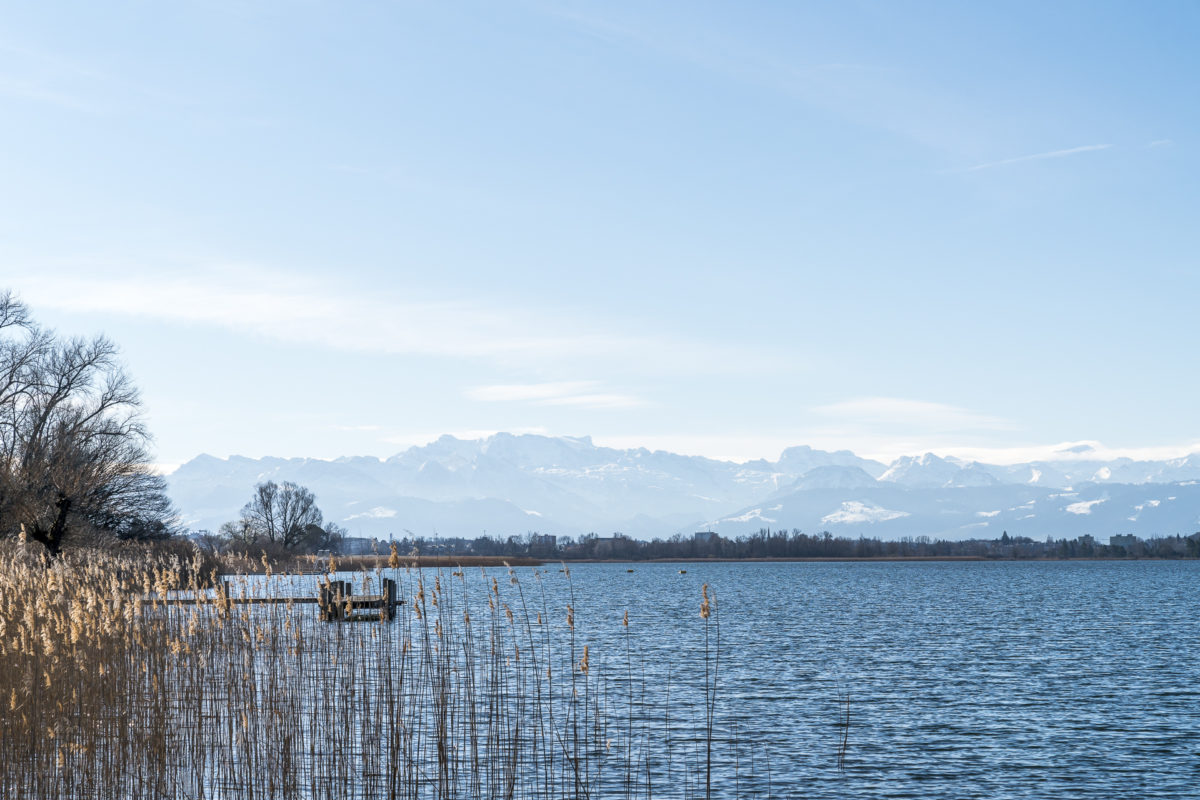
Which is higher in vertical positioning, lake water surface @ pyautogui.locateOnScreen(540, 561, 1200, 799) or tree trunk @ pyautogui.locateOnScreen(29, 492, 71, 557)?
tree trunk @ pyautogui.locateOnScreen(29, 492, 71, 557)

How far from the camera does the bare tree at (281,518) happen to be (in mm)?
111000

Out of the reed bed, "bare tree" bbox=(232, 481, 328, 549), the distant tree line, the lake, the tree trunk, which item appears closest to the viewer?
the reed bed

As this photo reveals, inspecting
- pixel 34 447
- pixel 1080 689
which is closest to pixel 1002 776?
pixel 1080 689

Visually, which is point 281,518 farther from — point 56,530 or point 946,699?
point 946,699

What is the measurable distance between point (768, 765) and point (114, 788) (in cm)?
965

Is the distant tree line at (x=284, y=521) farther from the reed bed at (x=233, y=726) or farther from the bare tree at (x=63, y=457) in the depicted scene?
the reed bed at (x=233, y=726)

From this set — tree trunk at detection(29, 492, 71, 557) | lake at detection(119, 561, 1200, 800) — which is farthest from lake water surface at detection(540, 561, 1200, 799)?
tree trunk at detection(29, 492, 71, 557)

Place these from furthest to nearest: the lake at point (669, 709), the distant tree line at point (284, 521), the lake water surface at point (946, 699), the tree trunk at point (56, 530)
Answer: the distant tree line at point (284, 521) < the tree trunk at point (56, 530) < the lake water surface at point (946, 699) < the lake at point (669, 709)

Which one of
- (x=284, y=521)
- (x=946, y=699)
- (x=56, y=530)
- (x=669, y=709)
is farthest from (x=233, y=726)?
(x=284, y=521)

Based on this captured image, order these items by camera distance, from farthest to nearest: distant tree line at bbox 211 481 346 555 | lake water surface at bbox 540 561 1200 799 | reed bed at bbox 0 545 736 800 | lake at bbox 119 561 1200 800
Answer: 1. distant tree line at bbox 211 481 346 555
2. lake water surface at bbox 540 561 1200 799
3. lake at bbox 119 561 1200 800
4. reed bed at bbox 0 545 736 800

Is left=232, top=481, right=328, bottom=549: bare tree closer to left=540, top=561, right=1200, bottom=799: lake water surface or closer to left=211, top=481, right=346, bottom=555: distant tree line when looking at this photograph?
left=211, top=481, right=346, bottom=555: distant tree line

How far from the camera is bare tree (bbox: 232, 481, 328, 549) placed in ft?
364

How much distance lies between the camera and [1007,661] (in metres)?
33.2

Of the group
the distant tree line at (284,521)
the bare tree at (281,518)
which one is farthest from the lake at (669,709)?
the bare tree at (281,518)
